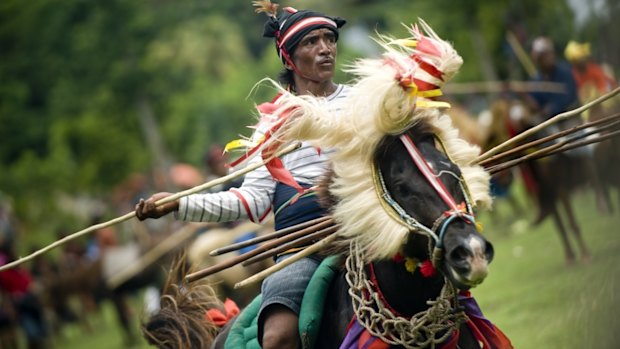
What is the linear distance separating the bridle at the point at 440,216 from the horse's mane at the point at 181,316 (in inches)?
87.9

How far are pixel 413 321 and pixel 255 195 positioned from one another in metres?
1.24

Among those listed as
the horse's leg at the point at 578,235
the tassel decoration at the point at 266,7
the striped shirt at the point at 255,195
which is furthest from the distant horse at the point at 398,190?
the horse's leg at the point at 578,235

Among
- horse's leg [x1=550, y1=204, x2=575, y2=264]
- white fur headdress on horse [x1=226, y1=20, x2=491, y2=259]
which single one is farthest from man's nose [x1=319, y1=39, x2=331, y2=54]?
horse's leg [x1=550, y1=204, x2=575, y2=264]

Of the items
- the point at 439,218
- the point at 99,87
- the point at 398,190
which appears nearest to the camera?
the point at 439,218

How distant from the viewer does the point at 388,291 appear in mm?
4957

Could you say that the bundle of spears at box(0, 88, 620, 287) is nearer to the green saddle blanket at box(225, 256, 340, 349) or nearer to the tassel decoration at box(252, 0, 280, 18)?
the green saddle blanket at box(225, 256, 340, 349)

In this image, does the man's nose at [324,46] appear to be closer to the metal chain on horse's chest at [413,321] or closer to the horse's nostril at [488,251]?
the metal chain on horse's chest at [413,321]

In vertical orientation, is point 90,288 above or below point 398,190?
below

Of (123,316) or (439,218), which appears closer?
(439,218)

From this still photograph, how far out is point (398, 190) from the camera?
15.7 ft

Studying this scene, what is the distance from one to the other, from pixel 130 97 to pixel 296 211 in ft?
73.7

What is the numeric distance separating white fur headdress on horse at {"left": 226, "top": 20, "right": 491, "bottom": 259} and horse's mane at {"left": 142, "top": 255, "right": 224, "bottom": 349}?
1.95 meters

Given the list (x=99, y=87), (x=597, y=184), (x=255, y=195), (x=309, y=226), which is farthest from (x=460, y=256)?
(x=99, y=87)

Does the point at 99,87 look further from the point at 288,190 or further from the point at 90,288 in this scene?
the point at 288,190
